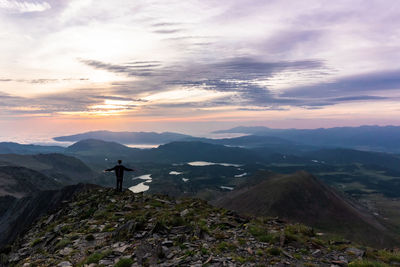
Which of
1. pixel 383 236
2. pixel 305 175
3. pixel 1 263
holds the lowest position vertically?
pixel 383 236

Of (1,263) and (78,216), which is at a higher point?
(78,216)

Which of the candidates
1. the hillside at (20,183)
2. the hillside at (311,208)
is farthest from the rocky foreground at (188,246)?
the hillside at (20,183)

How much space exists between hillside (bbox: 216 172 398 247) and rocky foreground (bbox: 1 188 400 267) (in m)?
112

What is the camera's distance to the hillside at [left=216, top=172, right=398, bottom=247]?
110312 millimetres

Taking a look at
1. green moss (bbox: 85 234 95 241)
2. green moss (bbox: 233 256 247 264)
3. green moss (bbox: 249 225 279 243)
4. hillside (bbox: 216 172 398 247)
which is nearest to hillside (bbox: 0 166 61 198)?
hillside (bbox: 216 172 398 247)

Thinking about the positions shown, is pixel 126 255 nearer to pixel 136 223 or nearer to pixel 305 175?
pixel 136 223

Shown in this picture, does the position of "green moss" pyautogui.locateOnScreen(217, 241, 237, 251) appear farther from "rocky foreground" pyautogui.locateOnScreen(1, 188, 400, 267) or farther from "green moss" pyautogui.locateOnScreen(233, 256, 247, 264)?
"green moss" pyautogui.locateOnScreen(233, 256, 247, 264)

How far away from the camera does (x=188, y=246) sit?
15.1m

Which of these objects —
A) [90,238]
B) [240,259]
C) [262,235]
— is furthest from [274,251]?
[90,238]

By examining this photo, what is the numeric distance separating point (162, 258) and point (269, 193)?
500 ft

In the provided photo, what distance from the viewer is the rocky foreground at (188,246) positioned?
13539 mm

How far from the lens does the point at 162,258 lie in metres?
13.8

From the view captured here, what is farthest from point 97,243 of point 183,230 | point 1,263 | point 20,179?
point 20,179

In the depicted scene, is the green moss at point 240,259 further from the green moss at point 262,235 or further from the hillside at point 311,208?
the hillside at point 311,208
